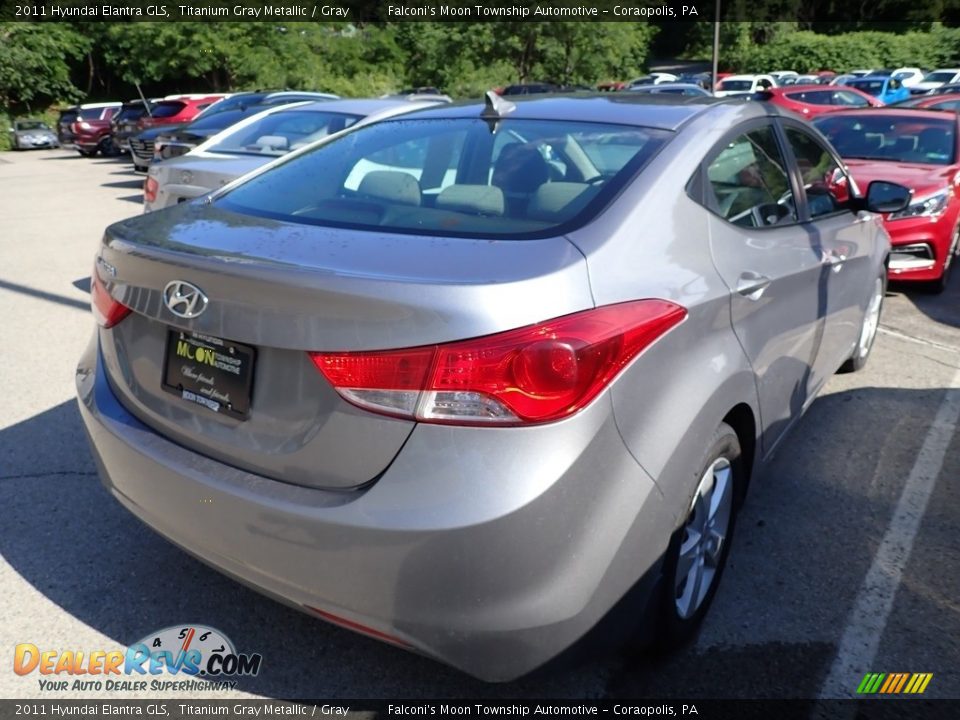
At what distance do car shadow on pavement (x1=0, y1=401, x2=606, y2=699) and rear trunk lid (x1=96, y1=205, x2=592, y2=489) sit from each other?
76 centimetres

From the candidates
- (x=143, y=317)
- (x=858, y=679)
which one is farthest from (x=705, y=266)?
(x=143, y=317)

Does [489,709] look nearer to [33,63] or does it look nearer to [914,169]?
[914,169]

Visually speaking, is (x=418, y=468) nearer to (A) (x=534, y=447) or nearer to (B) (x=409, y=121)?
(A) (x=534, y=447)

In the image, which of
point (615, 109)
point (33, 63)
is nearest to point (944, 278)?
point (615, 109)

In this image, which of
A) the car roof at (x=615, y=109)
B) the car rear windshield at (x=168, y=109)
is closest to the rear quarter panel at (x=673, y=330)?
the car roof at (x=615, y=109)

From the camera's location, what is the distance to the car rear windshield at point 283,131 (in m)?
7.60

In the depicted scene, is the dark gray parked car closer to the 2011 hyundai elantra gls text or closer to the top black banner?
the top black banner

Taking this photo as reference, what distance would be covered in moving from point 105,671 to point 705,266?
217cm

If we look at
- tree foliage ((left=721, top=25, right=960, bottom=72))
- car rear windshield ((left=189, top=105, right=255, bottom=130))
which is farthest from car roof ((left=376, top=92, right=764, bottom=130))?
tree foliage ((left=721, top=25, right=960, bottom=72))

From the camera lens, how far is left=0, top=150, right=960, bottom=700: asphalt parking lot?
2.58 meters

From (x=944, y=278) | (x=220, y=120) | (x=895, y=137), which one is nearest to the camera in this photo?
(x=944, y=278)

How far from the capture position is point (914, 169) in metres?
7.42

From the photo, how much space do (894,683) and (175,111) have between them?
1926 centimetres

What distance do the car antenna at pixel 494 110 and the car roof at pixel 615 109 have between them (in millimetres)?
27
